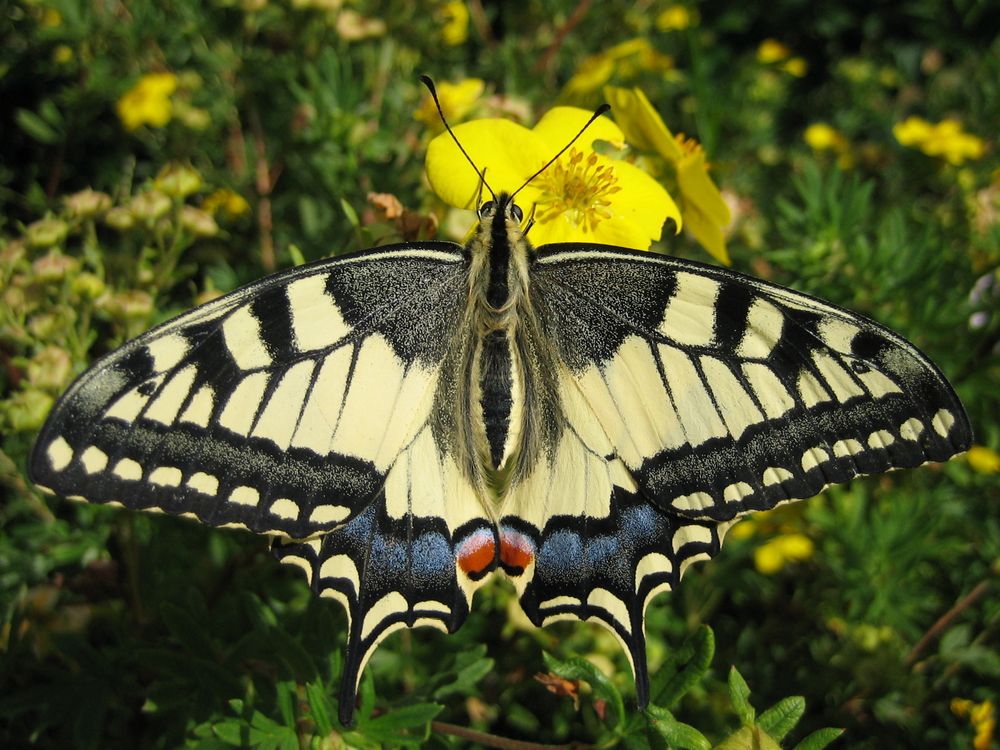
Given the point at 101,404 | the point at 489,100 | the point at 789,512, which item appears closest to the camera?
the point at 101,404

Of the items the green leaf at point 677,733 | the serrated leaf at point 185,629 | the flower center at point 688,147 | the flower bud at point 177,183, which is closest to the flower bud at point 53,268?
the flower bud at point 177,183

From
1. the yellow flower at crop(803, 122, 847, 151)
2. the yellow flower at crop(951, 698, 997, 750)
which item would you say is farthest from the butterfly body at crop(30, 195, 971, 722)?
the yellow flower at crop(803, 122, 847, 151)

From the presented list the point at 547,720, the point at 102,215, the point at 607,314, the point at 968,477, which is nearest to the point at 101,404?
the point at 607,314

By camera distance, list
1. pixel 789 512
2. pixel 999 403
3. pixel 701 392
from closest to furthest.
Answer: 1. pixel 701 392
2. pixel 789 512
3. pixel 999 403

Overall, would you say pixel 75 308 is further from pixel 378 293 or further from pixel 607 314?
pixel 607 314

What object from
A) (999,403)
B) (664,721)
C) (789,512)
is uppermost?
(999,403)

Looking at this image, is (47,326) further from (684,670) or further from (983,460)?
(983,460)

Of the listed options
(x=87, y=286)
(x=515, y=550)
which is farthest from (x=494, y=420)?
(x=87, y=286)
